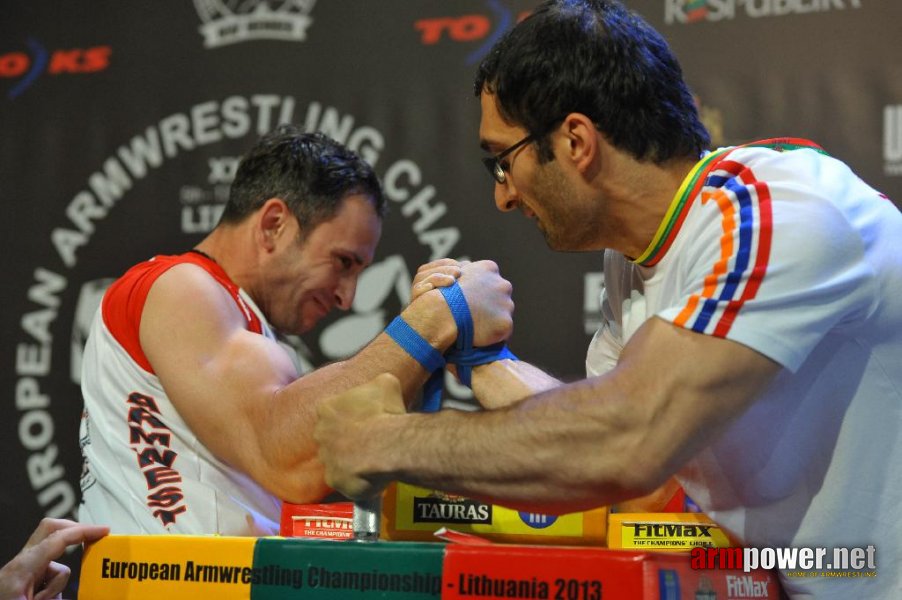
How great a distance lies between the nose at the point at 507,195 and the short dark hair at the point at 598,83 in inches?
3.3

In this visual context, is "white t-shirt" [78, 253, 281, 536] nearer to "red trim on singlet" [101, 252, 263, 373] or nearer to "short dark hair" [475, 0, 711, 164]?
"red trim on singlet" [101, 252, 263, 373]

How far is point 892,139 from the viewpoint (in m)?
2.29

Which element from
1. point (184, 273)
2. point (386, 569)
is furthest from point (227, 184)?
point (386, 569)

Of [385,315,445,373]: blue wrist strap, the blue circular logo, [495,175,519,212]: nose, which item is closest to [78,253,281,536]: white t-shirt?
[385,315,445,373]: blue wrist strap

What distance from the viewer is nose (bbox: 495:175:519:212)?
1.46 metres

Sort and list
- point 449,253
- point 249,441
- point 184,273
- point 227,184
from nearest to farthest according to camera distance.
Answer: point 249,441 → point 184,273 → point 449,253 → point 227,184

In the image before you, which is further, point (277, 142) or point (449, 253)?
point (449, 253)

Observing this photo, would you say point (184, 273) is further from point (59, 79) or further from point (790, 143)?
point (59, 79)

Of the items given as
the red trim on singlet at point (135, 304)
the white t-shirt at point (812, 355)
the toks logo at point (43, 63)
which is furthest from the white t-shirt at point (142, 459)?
the toks logo at point (43, 63)

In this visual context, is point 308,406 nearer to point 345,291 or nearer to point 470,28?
point 345,291

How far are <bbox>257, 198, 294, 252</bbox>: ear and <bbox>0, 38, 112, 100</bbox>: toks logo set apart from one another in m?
1.15

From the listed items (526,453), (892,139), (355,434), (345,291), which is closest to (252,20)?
(345,291)

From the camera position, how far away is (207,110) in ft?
9.60

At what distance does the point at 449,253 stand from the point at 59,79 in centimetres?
137
